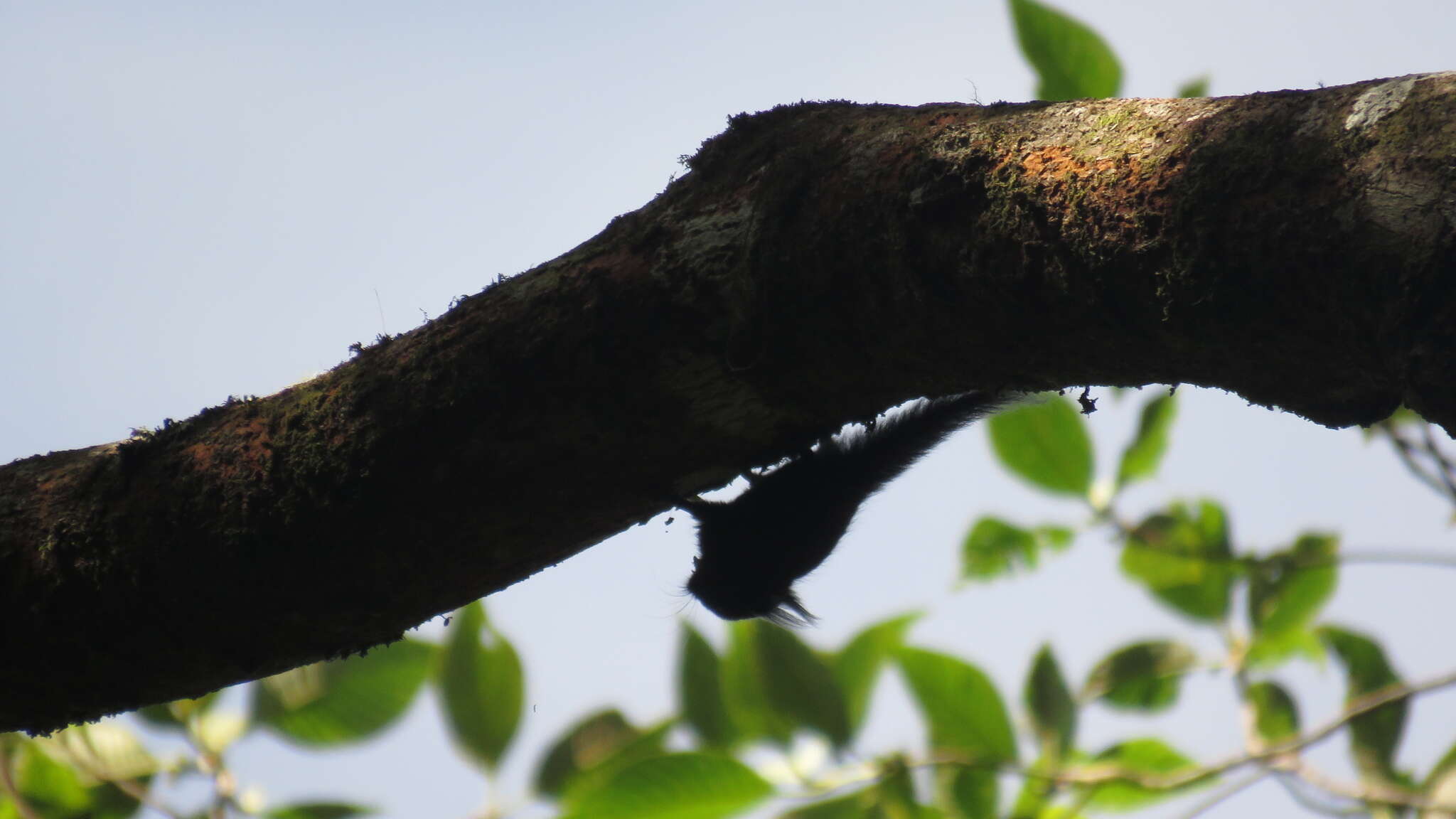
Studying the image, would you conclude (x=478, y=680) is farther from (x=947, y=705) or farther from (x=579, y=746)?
(x=947, y=705)

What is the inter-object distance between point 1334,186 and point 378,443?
1.37 meters

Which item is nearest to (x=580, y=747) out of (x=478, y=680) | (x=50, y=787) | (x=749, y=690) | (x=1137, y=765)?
(x=478, y=680)

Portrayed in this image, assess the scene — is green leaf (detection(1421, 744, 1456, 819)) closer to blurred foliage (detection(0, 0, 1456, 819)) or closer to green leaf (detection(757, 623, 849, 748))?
blurred foliage (detection(0, 0, 1456, 819))

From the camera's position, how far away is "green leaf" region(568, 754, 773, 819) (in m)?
1.99

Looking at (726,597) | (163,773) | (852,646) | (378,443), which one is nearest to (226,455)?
(378,443)

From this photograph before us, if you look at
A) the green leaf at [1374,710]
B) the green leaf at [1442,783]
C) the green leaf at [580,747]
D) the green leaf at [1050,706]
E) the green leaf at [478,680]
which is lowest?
the green leaf at [1442,783]

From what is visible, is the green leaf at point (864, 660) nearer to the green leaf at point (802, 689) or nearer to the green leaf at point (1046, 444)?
the green leaf at point (802, 689)

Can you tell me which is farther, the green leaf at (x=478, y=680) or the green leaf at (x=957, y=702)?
the green leaf at (x=478, y=680)

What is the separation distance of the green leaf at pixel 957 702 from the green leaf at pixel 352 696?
4.17ft

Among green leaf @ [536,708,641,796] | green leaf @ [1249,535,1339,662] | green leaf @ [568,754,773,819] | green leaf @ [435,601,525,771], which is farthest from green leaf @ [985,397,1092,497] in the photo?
green leaf @ [435,601,525,771]

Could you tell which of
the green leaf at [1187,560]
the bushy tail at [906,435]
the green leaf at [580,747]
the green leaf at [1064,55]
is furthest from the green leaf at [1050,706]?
the green leaf at [1064,55]

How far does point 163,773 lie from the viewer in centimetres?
285

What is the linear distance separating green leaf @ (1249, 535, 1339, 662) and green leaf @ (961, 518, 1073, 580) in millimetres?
517

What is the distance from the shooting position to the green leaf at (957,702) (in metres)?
2.25
